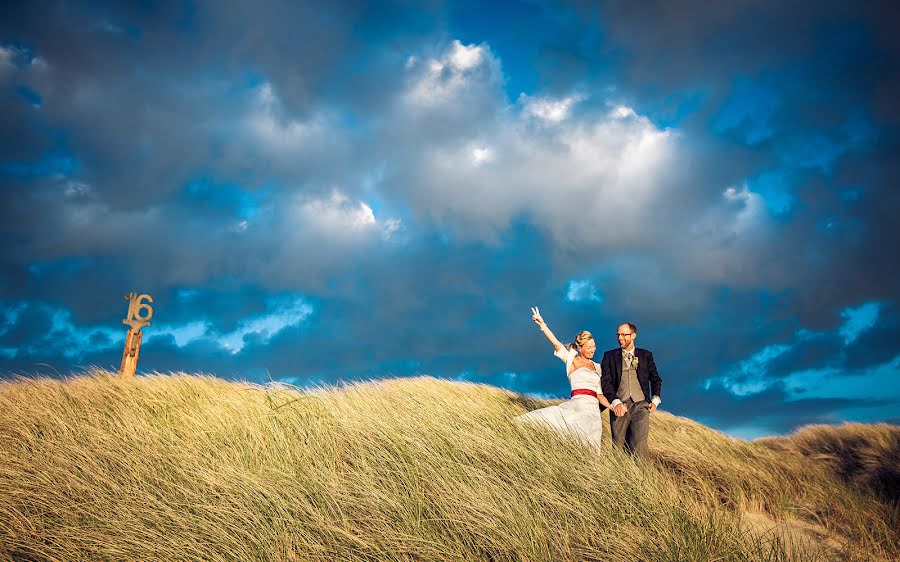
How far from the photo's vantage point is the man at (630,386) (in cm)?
682

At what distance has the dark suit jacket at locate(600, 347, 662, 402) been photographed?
272 inches

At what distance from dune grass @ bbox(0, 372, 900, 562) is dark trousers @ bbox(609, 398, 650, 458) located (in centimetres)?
80

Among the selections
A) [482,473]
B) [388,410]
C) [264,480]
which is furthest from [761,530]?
[264,480]

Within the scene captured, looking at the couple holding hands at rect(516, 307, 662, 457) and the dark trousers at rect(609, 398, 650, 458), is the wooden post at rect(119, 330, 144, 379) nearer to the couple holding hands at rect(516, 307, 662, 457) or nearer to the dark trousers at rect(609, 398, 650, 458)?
the couple holding hands at rect(516, 307, 662, 457)

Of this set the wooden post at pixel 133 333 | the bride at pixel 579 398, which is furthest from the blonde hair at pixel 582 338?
the wooden post at pixel 133 333

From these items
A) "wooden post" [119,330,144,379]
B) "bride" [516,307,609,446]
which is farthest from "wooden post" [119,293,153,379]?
"bride" [516,307,609,446]

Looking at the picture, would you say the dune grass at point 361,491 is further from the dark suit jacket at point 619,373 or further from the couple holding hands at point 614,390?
the dark suit jacket at point 619,373

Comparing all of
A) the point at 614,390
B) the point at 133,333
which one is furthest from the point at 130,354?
the point at 614,390

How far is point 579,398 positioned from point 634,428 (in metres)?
0.85

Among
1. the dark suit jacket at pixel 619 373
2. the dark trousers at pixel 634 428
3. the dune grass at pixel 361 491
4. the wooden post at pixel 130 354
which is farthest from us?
the wooden post at pixel 130 354

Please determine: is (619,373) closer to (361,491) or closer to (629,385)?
(629,385)

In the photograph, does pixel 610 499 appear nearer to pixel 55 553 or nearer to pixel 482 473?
pixel 482 473

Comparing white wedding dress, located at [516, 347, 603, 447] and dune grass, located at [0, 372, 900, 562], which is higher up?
white wedding dress, located at [516, 347, 603, 447]

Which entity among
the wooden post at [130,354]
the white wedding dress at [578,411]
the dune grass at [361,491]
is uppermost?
the wooden post at [130,354]
